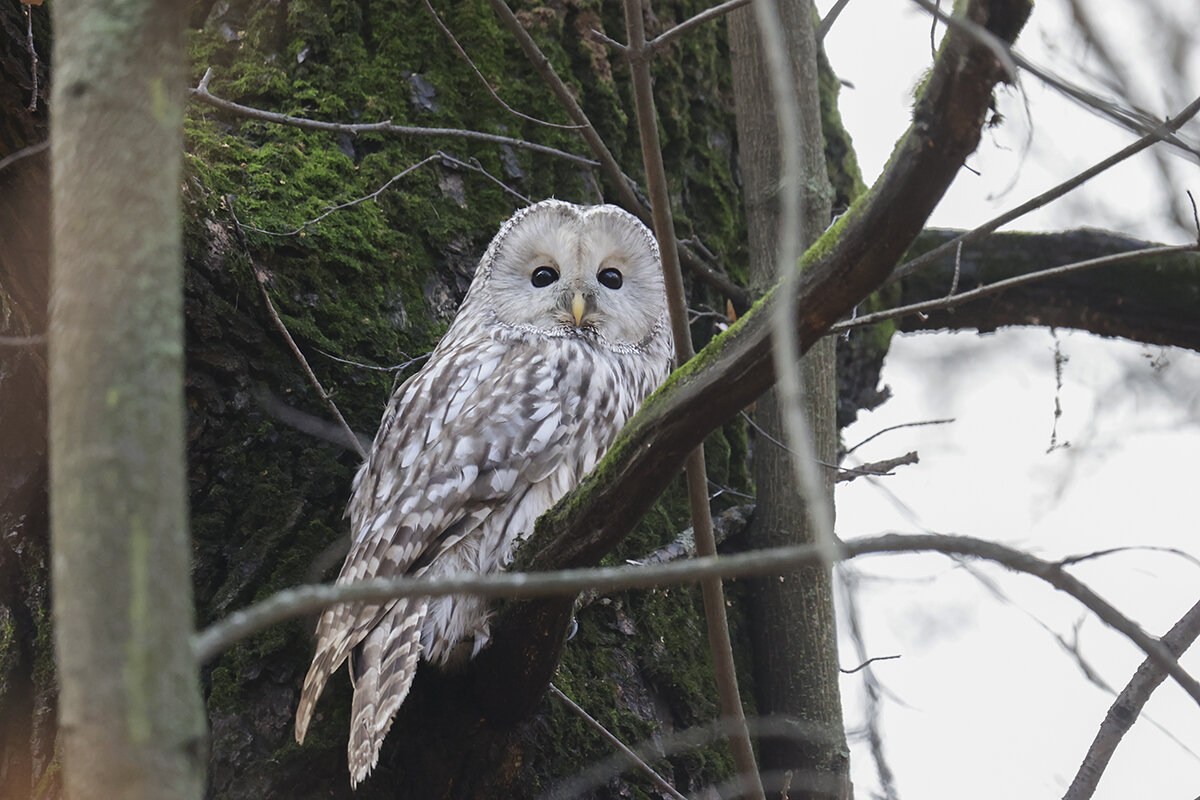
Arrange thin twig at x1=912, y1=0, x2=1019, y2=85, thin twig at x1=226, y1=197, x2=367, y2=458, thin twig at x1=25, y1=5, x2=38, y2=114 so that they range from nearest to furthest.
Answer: thin twig at x1=912, y1=0, x2=1019, y2=85 → thin twig at x1=25, y1=5, x2=38, y2=114 → thin twig at x1=226, y1=197, x2=367, y2=458

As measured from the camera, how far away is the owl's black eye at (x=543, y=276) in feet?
11.8

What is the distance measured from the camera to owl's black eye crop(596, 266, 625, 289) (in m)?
3.69

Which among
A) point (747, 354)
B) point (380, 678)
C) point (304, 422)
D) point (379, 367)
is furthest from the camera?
point (379, 367)

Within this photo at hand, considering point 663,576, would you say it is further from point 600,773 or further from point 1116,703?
point 600,773

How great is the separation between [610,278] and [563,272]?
0.18m

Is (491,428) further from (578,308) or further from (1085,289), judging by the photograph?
(1085,289)

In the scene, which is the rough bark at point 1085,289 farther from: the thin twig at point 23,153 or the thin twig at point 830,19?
the thin twig at point 23,153

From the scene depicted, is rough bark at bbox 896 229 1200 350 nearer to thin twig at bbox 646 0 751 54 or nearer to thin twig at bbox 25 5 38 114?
thin twig at bbox 646 0 751 54

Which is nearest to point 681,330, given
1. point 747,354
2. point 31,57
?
point 747,354

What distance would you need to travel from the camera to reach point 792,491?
3396 millimetres

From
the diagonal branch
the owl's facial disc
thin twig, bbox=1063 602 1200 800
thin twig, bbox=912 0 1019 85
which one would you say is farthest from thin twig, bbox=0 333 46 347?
thin twig, bbox=1063 602 1200 800

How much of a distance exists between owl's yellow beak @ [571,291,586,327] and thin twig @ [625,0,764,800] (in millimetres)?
1420

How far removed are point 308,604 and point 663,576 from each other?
33cm

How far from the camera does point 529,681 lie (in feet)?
7.80
